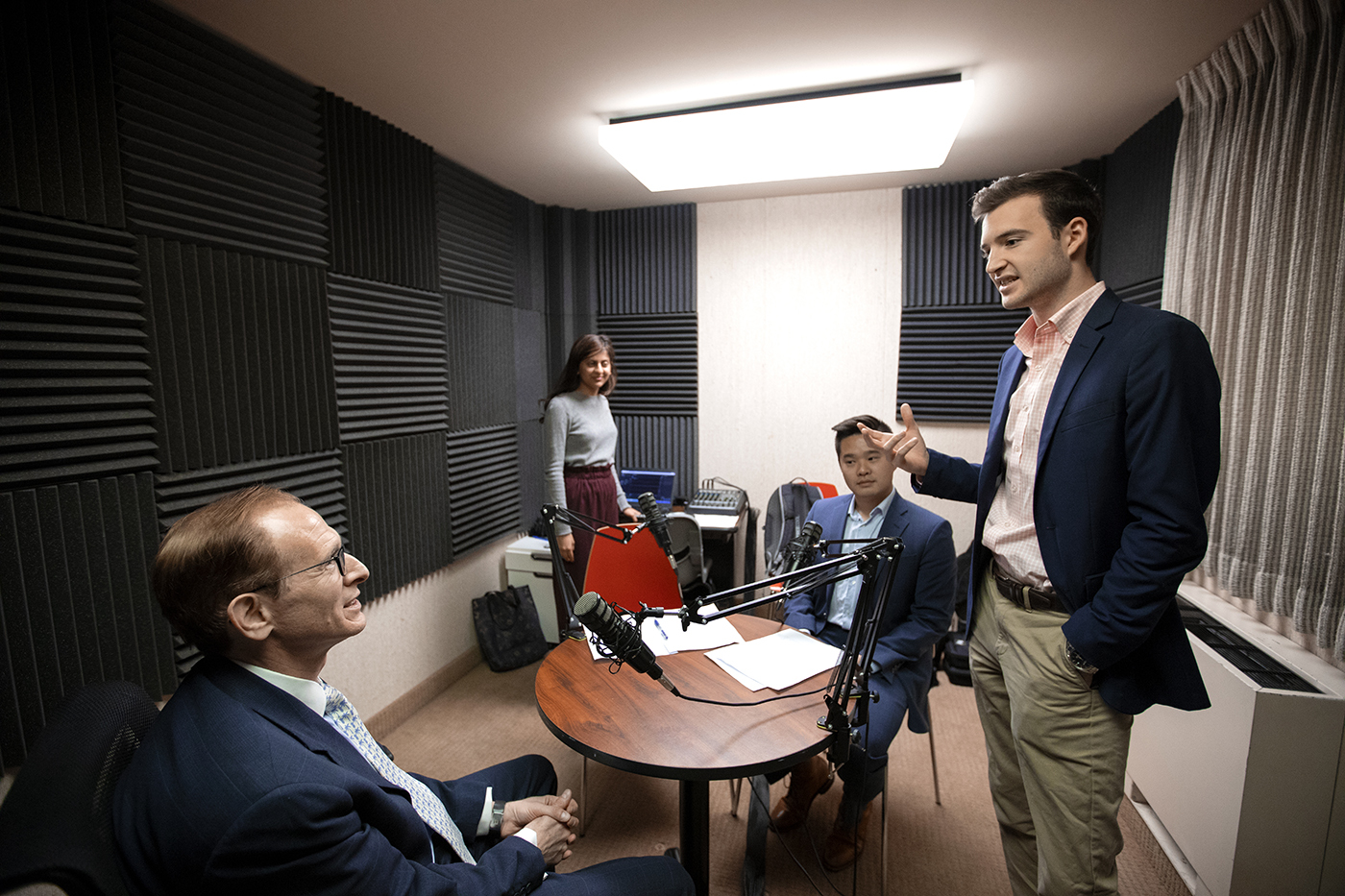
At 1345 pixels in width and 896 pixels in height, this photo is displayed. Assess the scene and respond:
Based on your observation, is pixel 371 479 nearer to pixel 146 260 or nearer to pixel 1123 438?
pixel 146 260

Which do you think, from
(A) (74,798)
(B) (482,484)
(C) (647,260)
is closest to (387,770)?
(A) (74,798)

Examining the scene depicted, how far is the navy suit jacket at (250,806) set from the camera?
2.85ft

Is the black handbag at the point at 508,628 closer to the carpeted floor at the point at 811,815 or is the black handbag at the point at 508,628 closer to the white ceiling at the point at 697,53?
the carpeted floor at the point at 811,815

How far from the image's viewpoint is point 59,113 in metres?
1.66

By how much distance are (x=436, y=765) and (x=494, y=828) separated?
147 centimetres

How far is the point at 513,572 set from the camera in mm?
3865

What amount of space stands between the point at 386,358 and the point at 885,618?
2.48 m

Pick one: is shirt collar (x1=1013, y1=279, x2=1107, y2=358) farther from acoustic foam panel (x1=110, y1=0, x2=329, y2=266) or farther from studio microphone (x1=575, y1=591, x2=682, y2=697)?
acoustic foam panel (x1=110, y1=0, x2=329, y2=266)

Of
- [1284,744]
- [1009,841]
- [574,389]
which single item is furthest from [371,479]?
[1284,744]

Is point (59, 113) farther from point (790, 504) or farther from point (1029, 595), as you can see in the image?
point (790, 504)

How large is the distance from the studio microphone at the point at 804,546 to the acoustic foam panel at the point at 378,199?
2395 millimetres

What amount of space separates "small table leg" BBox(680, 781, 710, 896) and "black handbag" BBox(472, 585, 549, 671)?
7.14ft

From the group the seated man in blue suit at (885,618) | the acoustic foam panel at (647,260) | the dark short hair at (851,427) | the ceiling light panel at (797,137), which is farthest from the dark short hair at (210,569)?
the acoustic foam panel at (647,260)

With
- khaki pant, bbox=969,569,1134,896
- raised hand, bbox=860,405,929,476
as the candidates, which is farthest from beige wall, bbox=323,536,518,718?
khaki pant, bbox=969,569,1134,896
